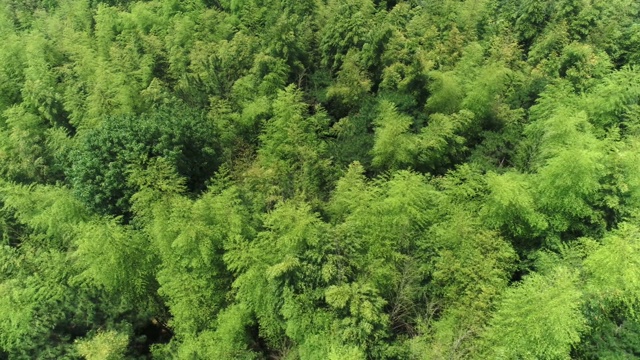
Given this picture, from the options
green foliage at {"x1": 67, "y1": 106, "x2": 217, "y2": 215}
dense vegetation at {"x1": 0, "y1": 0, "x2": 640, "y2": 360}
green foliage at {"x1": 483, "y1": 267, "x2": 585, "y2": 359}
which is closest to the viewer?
green foliage at {"x1": 483, "y1": 267, "x2": 585, "y2": 359}

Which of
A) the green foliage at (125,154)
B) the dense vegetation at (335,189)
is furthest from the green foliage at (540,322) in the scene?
the green foliage at (125,154)

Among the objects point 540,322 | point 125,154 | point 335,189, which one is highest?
point 540,322

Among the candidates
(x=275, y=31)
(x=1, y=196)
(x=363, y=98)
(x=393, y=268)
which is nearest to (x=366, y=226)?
(x=393, y=268)

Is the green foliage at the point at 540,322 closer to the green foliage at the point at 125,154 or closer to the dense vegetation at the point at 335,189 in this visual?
the dense vegetation at the point at 335,189

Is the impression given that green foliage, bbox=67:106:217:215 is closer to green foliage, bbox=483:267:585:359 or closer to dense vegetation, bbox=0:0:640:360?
dense vegetation, bbox=0:0:640:360

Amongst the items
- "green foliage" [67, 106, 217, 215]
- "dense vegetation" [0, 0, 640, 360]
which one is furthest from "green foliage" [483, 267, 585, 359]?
"green foliage" [67, 106, 217, 215]

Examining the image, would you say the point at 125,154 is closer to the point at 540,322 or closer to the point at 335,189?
the point at 335,189

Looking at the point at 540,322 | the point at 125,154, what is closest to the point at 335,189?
the point at 125,154

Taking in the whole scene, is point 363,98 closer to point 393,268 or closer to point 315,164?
point 315,164

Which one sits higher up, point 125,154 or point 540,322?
point 540,322
